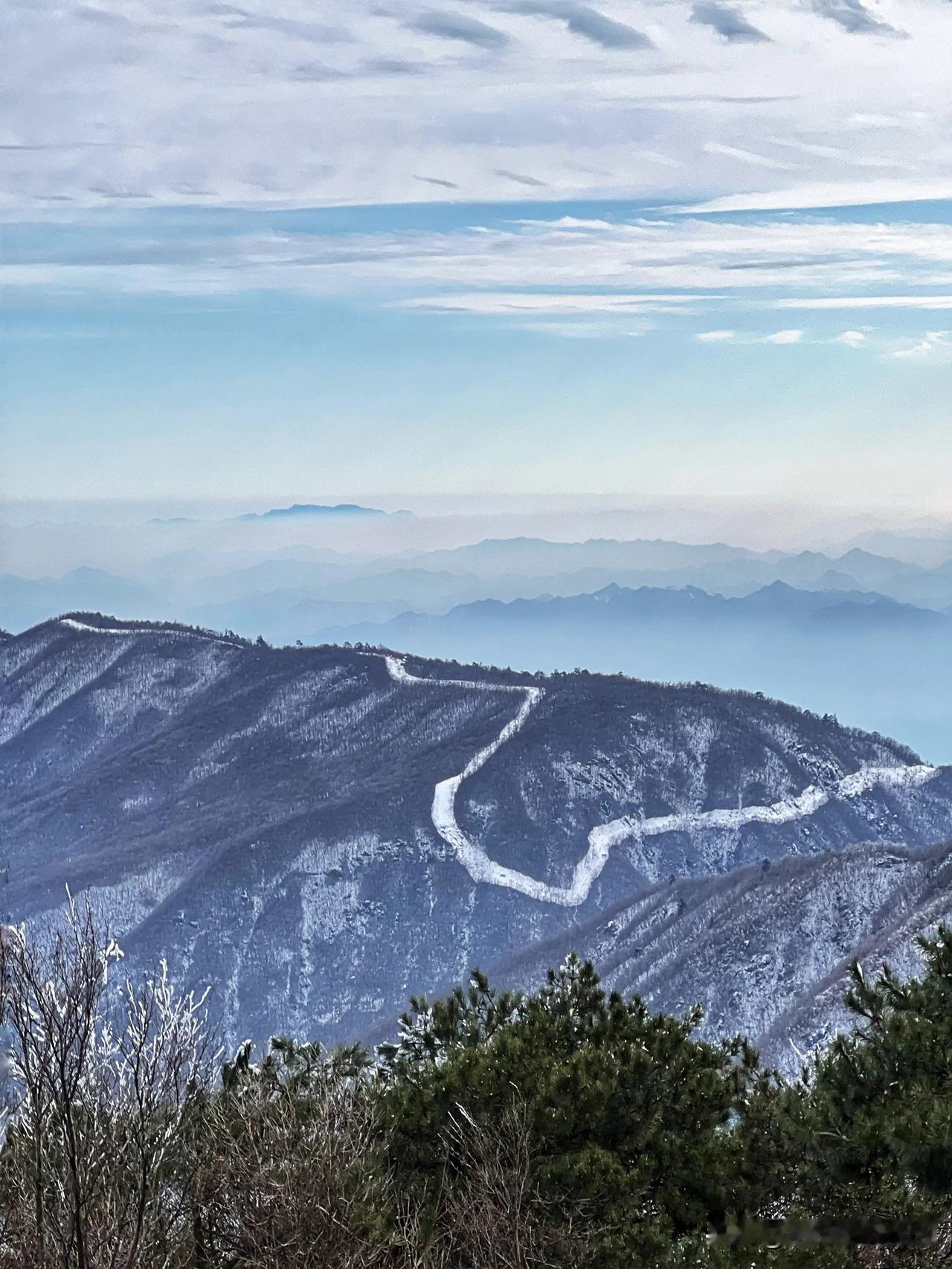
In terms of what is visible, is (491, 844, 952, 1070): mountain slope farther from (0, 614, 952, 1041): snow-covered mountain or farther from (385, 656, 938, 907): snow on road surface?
(385, 656, 938, 907): snow on road surface

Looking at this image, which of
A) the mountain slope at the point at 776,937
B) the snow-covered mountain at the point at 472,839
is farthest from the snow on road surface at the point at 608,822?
the mountain slope at the point at 776,937

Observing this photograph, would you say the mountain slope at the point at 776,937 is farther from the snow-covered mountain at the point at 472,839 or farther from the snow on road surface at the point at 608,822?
the snow on road surface at the point at 608,822

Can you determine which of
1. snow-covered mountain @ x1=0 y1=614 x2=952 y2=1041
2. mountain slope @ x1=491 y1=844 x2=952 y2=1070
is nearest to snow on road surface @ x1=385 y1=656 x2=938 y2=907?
snow-covered mountain @ x1=0 y1=614 x2=952 y2=1041

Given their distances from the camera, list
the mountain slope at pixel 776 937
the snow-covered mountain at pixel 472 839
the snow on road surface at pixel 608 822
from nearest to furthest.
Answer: the mountain slope at pixel 776 937 → the snow-covered mountain at pixel 472 839 → the snow on road surface at pixel 608 822

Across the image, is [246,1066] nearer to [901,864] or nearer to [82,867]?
[901,864]

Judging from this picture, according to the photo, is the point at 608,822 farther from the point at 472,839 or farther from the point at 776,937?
the point at 776,937

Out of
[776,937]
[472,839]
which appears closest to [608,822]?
[472,839]

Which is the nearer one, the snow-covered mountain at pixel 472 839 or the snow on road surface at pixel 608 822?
the snow-covered mountain at pixel 472 839

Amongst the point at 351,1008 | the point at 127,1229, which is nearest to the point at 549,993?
the point at 127,1229
